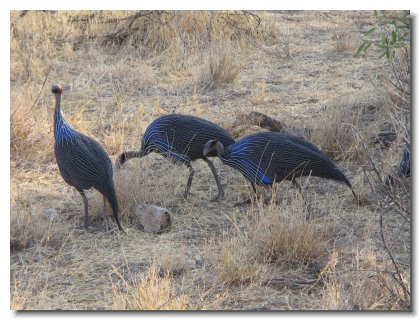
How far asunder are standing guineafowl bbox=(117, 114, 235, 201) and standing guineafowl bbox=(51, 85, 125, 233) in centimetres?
47

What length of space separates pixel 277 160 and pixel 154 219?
592 millimetres

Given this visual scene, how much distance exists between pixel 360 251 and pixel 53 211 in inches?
52.9

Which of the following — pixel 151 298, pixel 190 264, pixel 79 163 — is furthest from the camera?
pixel 79 163

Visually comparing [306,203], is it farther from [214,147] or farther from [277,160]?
[214,147]

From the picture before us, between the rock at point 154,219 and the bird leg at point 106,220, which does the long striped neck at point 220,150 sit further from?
the bird leg at point 106,220

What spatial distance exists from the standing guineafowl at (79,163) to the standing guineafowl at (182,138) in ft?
1.54

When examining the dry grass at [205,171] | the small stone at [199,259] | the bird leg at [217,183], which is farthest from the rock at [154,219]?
the bird leg at [217,183]

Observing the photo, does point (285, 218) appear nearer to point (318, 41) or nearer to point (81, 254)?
point (81, 254)

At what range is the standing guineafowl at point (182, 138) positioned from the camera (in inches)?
172

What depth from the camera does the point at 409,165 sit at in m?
3.73

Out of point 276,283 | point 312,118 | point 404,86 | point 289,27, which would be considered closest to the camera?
point 276,283

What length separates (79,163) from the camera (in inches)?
155

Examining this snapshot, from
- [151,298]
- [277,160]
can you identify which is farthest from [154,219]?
[151,298]

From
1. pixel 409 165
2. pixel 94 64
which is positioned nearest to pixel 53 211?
pixel 94 64
